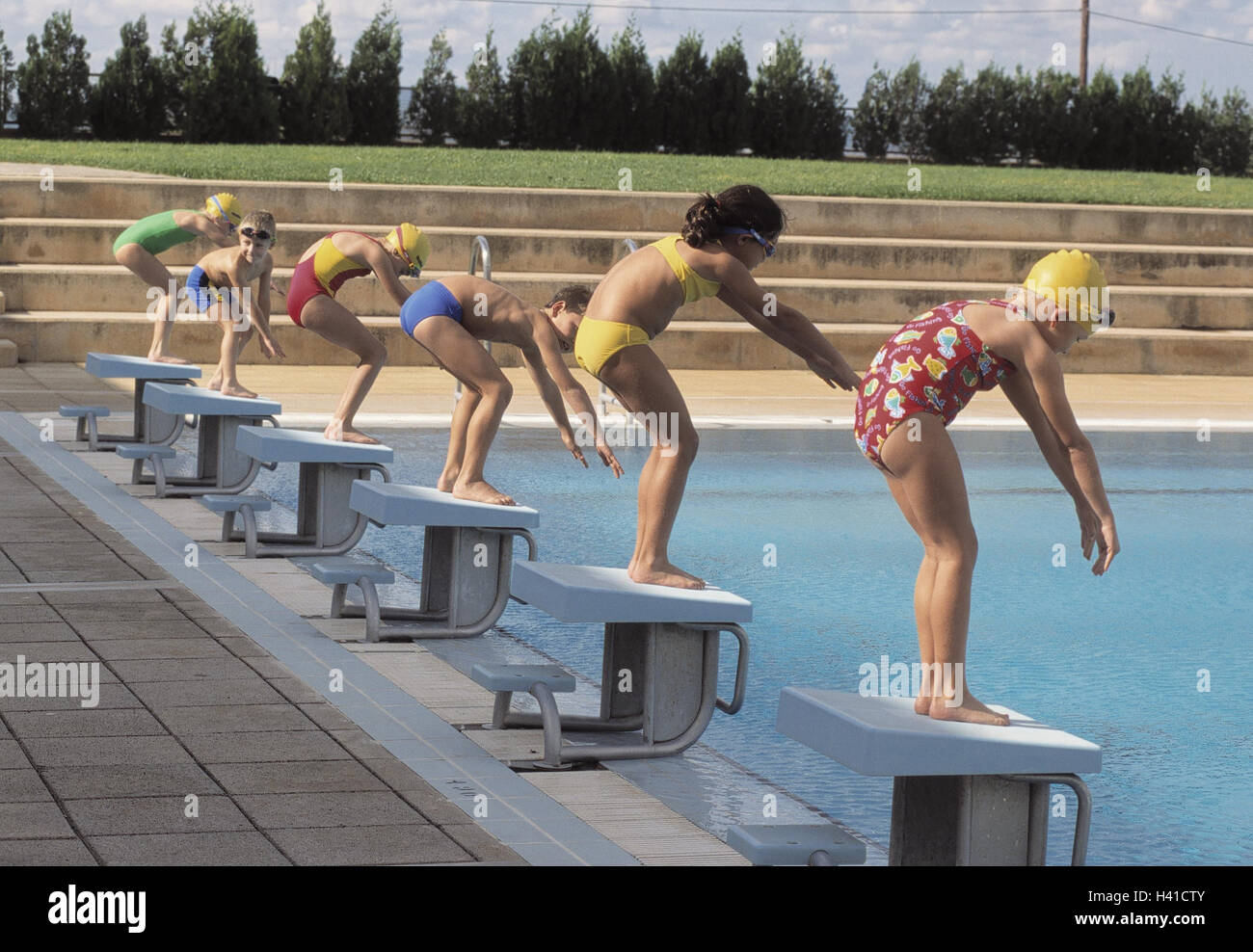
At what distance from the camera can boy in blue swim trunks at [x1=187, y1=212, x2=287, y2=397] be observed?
11.6m

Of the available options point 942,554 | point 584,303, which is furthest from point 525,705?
point 942,554

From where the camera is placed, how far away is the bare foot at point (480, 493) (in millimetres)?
7641

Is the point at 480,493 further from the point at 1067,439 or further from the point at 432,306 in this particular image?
the point at 1067,439

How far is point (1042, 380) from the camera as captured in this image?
14.5ft

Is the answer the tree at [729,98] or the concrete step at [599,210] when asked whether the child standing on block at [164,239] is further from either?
the tree at [729,98]

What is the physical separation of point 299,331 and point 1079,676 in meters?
12.5

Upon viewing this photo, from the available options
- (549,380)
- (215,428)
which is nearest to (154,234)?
(215,428)

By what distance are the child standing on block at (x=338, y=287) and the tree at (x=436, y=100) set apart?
25.3m

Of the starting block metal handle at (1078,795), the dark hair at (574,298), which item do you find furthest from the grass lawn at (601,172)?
the starting block metal handle at (1078,795)

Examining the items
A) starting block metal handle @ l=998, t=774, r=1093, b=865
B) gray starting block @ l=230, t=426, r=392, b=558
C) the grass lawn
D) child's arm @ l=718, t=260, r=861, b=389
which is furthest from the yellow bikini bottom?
the grass lawn

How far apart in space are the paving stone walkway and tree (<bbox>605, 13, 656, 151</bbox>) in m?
27.7

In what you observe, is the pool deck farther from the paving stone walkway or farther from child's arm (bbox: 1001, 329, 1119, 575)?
child's arm (bbox: 1001, 329, 1119, 575)

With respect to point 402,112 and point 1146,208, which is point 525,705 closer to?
point 1146,208
